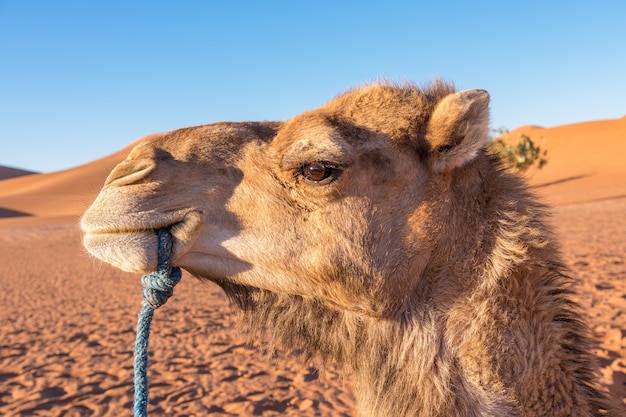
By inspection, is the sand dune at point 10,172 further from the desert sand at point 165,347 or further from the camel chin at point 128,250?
the camel chin at point 128,250

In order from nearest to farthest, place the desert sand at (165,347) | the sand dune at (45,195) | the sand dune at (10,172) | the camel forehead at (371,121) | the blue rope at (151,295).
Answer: the blue rope at (151,295) < the camel forehead at (371,121) < the desert sand at (165,347) < the sand dune at (45,195) < the sand dune at (10,172)

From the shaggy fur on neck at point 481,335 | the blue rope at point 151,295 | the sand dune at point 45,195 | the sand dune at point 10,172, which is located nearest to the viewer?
the shaggy fur on neck at point 481,335

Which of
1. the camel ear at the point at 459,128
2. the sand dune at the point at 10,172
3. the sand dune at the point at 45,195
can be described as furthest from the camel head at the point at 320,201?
the sand dune at the point at 10,172

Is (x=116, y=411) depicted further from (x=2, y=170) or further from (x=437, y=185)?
(x=2, y=170)

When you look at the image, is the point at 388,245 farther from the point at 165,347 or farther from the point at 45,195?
the point at 45,195

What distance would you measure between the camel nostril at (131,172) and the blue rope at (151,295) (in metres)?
0.24

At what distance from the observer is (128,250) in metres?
2.10

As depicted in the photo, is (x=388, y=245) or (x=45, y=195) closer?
(x=388, y=245)

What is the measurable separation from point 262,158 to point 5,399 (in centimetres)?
582

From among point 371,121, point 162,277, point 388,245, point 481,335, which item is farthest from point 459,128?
point 162,277

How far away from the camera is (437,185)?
2.32 m

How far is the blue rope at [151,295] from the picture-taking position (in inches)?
85.0

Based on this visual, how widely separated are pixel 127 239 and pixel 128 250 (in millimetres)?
45

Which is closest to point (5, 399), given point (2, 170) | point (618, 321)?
point (618, 321)
